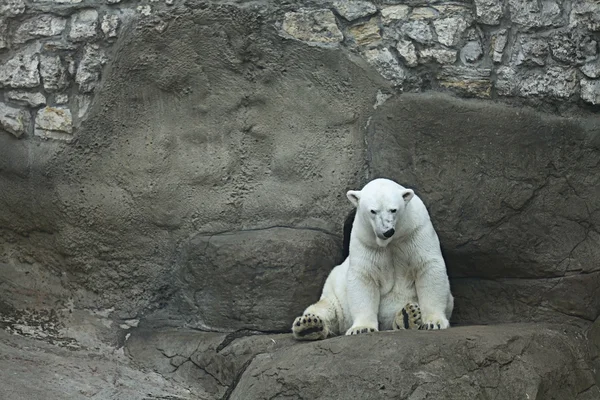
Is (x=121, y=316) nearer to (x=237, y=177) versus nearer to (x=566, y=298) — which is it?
(x=237, y=177)

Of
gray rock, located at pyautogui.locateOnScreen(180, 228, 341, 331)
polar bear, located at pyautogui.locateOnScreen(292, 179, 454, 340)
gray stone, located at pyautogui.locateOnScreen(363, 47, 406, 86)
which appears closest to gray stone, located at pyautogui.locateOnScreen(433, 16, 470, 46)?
gray stone, located at pyautogui.locateOnScreen(363, 47, 406, 86)

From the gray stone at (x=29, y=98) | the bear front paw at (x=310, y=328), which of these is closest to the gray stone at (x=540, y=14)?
the bear front paw at (x=310, y=328)

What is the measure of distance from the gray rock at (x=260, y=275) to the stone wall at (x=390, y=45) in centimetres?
126

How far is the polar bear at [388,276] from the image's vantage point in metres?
6.18

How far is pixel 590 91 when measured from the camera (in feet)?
22.4

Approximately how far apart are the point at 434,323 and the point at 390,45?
1995 millimetres

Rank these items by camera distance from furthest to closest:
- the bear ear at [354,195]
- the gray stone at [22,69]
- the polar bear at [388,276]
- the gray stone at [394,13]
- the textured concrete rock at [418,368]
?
the gray stone at [22,69]
the gray stone at [394,13]
the bear ear at [354,195]
the polar bear at [388,276]
the textured concrete rock at [418,368]

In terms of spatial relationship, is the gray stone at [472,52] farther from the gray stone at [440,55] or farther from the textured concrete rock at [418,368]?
the textured concrete rock at [418,368]

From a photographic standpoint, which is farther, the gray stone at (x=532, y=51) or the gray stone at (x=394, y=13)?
the gray stone at (x=394, y=13)

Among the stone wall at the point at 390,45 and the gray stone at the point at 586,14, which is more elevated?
the gray stone at the point at 586,14

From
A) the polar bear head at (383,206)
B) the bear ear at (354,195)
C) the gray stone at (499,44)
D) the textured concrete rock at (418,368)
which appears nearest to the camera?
the textured concrete rock at (418,368)

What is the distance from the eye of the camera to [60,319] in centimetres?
728

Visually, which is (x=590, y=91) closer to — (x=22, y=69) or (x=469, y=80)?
(x=469, y=80)

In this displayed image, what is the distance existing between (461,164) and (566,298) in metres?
1.11
